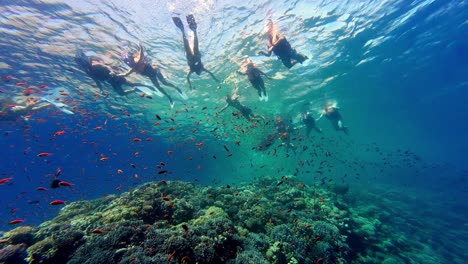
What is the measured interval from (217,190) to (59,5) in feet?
47.6

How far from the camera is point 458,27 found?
1978cm

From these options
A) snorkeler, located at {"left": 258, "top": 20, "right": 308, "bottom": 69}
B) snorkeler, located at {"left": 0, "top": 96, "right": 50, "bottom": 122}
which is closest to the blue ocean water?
snorkeler, located at {"left": 0, "top": 96, "right": 50, "bottom": 122}

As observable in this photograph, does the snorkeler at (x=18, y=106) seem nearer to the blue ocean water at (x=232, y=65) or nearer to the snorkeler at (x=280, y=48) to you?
the blue ocean water at (x=232, y=65)

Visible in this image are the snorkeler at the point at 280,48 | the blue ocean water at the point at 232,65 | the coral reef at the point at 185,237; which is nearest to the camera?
the coral reef at the point at 185,237

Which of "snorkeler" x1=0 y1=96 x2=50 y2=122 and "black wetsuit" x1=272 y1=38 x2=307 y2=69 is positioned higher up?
"black wetsuit" x1=272 y1=38 x2=307 y2=69

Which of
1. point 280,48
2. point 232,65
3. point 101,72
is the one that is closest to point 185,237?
point 280,48

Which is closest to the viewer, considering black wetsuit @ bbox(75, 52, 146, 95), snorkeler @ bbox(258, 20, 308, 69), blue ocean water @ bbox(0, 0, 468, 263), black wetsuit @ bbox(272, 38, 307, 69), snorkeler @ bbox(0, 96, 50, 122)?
snorkeler @ bbox(258, 20, 308, 69)

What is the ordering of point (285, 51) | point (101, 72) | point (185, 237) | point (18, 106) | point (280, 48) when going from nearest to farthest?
point (185, 237), point (280, 48), point (285, 51), point (101, 72), point (18, 106)

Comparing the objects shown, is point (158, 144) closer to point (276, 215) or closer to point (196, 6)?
point (196, 6)

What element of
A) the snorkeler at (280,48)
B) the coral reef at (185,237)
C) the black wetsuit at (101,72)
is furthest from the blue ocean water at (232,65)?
the snorkeler at (280,48)

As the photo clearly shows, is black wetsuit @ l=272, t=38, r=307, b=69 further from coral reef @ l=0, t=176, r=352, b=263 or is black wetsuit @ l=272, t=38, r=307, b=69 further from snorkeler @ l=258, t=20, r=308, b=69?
coral reef @ l=0, t=176, r=352, b=263

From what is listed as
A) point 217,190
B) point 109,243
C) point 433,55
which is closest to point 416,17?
point 433,55

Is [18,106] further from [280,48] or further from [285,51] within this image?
[285,51]

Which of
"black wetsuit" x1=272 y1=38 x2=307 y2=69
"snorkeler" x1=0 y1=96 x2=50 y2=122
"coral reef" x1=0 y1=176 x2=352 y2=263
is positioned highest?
"black wetsuit" x1=272 y1=38 x2=307 y2=69
